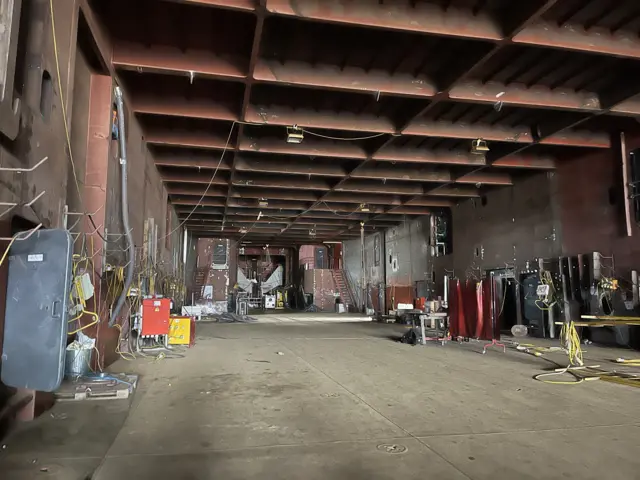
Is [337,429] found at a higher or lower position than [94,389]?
lower

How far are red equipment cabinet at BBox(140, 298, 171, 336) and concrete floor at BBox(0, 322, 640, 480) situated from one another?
150 centimetres

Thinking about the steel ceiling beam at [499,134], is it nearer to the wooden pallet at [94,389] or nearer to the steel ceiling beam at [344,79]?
the steel ceiling beam at [344,79]

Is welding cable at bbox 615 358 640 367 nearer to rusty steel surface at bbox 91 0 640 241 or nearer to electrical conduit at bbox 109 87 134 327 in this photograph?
rusty steel surface at bbox 91 0 640 241

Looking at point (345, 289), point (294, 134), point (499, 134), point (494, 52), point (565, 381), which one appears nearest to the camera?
point (565, 381)

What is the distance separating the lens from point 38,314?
2820 mm

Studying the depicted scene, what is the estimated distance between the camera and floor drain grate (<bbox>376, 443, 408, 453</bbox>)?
3.00 metres

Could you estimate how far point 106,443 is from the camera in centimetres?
315

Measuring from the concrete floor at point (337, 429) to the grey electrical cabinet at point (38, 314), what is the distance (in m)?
0.56

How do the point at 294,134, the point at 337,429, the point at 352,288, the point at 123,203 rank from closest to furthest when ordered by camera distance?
1. the point at 337,429
2. the point at 123,203
3. the point at 294,134
4. the point at 352,288

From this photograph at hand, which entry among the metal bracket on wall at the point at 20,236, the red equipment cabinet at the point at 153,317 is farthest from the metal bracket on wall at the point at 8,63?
the red equipment cabinet at the point at 153,317

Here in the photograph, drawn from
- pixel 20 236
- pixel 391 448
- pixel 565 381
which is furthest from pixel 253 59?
pixel 565 381

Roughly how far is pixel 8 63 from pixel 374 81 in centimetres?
533

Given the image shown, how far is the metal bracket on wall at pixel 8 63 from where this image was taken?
2.71 metres

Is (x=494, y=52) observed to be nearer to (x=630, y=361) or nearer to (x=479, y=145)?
(x=479, y=145)
